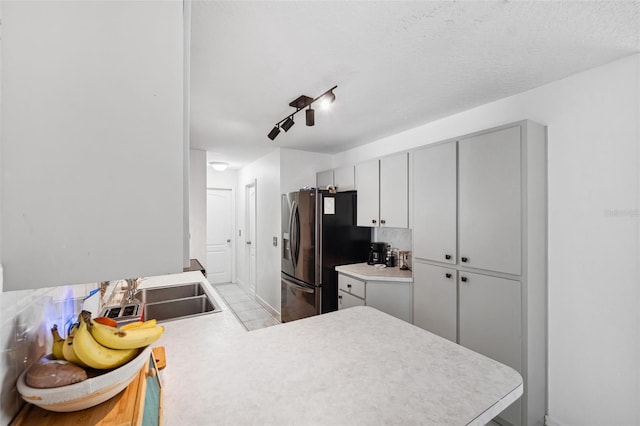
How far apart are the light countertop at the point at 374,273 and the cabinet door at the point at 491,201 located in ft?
2.30

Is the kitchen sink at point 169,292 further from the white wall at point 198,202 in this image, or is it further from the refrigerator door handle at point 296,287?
the white wall at point 198,202

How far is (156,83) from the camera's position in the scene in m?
0.51

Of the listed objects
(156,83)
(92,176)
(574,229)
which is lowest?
(574,229)

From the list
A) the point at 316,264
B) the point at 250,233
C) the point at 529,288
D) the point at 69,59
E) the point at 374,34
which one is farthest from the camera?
the point at 250,233

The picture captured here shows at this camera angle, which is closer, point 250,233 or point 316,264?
point 316,264

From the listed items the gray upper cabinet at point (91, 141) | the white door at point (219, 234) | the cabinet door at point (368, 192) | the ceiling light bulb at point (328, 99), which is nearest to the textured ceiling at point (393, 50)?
the ceiling light bulb at point (328, 99)

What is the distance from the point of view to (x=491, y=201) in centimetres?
195

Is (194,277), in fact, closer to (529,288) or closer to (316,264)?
(316,264)

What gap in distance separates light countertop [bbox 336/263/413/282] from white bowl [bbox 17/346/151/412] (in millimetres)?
2325

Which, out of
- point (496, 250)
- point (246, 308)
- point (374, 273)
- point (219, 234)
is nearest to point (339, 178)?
point (374, 273)

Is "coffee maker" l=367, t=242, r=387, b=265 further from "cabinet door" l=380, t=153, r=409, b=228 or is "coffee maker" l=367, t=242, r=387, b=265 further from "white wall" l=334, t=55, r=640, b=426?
"white wall" l=334, t=55, r=640, b=426

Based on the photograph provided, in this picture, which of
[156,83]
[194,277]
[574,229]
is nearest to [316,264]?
[194,277]

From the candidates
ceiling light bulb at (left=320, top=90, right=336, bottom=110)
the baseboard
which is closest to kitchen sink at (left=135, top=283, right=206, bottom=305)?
the baseboard

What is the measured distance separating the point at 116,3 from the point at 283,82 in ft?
5.07
